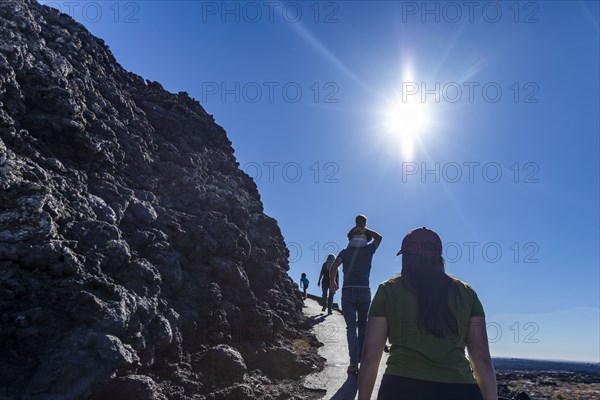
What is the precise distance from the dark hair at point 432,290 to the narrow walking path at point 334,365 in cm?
562

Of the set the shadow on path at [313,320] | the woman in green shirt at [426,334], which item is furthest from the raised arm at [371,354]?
the shadow on path at [313,320]

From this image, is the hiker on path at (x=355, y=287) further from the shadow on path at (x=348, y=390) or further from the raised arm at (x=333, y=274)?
the shadow on path at (x=348, y=390)

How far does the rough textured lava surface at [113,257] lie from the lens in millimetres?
7414

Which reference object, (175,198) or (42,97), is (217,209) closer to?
(175,198)

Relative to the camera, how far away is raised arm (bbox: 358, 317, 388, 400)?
396 centimetres

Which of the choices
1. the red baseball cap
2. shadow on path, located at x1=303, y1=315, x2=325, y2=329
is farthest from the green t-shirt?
shadow on path, located at x1=303, y1=315, x2=325, y2=329

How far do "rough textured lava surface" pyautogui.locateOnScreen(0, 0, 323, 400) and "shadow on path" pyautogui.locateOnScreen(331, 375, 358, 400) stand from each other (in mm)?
1079

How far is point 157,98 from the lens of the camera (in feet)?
77.3

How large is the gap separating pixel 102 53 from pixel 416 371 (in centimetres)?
2308

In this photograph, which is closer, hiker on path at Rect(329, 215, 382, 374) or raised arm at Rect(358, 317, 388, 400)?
raised arm at Rect(358, 317, 388, 400)

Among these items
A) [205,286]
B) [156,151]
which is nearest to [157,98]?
[156,151]

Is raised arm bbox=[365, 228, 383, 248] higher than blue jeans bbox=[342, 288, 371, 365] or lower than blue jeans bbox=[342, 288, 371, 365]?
higher

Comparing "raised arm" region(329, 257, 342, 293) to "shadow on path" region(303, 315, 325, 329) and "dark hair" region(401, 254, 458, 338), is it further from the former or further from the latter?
"shadow on path" region(303, 315, 325, 329)

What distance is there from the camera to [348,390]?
9.26 metres
